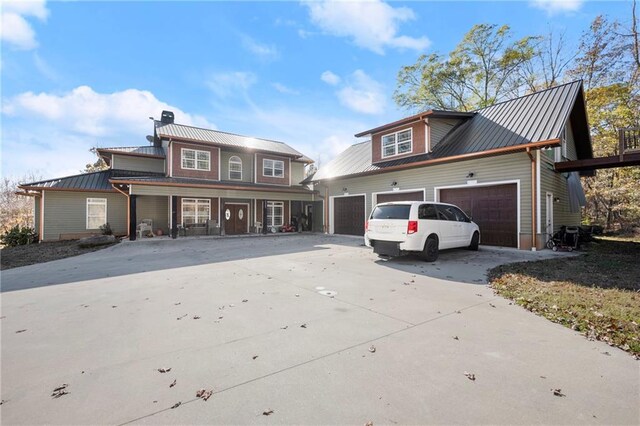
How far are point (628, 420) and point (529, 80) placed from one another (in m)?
26.8

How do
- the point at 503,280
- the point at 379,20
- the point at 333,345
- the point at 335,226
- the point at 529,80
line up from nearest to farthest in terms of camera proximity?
the point at 333,345 → the point at 503,280 → the point at 379,20 → the point at 335,226 → the point at 529,80

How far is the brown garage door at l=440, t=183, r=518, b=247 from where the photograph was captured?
10.6 m

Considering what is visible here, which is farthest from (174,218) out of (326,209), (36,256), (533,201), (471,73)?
(471,73)

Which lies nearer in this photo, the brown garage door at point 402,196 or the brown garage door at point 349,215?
the brown garage door at point 402,196

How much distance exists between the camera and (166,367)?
2752 millimetres

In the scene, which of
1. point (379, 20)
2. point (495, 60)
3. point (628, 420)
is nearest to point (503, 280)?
point (628, 420)

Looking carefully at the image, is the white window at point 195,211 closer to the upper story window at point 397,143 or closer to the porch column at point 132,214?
the porch column at point 132,214

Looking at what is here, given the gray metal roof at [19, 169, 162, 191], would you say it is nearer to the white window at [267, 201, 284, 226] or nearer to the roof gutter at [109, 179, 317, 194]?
the roof gutter at [109, 179, 317, 194]

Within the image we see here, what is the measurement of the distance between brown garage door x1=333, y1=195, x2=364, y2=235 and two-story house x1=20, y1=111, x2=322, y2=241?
109 inches

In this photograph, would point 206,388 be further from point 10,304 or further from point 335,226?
point 335,226

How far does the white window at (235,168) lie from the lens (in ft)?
65.2

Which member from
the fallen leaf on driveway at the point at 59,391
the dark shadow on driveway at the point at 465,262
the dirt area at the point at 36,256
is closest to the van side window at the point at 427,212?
the dark shadow on driveway at the point at 465,262

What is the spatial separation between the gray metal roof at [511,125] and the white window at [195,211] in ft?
34.7

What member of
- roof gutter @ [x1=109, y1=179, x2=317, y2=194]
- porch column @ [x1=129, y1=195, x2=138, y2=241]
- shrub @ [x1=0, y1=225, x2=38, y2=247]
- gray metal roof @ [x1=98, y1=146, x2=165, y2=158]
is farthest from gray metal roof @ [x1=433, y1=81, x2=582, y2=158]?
shrub @ [x1=0, y1=225, x2=38, y2=247]
